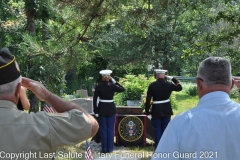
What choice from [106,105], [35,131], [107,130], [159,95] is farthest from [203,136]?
[107,130]

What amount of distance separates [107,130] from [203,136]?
259 inches

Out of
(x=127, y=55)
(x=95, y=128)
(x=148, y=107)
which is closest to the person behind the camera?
(x=95, y=128)

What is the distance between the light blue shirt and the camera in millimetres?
1913

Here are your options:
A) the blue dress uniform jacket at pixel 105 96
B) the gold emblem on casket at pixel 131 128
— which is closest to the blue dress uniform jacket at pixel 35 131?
the blue dress uniform jacket at pixel 105 96

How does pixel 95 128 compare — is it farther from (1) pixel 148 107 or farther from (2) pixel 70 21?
(1) pixel 148 107

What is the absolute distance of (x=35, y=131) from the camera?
1.86m

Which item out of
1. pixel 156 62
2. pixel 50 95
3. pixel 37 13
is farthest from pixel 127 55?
pixel 50 95

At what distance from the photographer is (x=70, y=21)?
6391 mm

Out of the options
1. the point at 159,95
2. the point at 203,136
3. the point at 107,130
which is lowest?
the point at 107,130

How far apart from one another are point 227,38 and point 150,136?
11.9 ft

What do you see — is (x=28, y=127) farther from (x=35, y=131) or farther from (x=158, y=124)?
(x=158, y=124)

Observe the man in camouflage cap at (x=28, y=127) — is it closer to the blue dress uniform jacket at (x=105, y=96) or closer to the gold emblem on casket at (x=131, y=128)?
the blue dress uniform jacket at (x=105, y=96)

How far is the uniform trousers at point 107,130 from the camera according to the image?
27.4ft

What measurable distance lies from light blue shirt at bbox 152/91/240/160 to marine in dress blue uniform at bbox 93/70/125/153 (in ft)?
20.3
